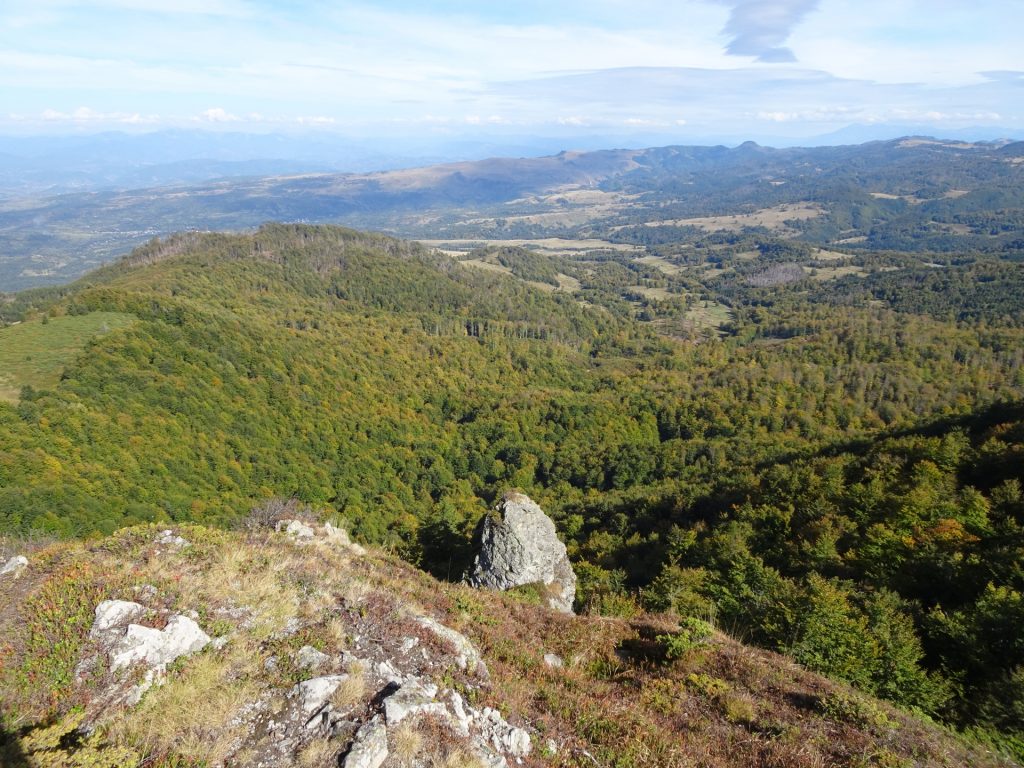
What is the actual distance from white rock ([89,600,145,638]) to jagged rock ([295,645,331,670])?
11.6 feet

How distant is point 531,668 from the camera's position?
488 inches

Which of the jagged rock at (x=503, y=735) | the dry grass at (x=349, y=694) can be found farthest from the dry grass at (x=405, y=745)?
the jagged rock at (x=503, y=735)

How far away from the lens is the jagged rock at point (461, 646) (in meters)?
11.3

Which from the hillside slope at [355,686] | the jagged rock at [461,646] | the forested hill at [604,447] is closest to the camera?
the hillside slope at [355,686]

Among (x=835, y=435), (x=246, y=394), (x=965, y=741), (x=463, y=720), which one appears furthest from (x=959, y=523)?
(x=246, y=394)

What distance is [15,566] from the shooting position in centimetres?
1387

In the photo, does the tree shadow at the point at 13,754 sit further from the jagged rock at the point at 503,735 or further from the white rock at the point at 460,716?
the jagged rock at the point at 503,735

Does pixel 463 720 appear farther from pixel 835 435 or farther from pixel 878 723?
pixel 835 435

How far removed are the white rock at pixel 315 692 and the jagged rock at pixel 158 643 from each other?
103 inches

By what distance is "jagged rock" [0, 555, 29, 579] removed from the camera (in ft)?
42.8

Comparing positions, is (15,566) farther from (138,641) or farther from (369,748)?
(369,748)

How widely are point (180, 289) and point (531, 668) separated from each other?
15630cm

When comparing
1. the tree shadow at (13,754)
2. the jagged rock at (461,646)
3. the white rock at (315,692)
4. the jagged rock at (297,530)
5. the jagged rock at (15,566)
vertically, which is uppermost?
the tree shadow at (13,754)

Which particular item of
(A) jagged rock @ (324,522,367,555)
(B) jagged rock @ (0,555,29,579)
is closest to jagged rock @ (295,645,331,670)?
(B) jagged rock @ (0,555,29,579)
